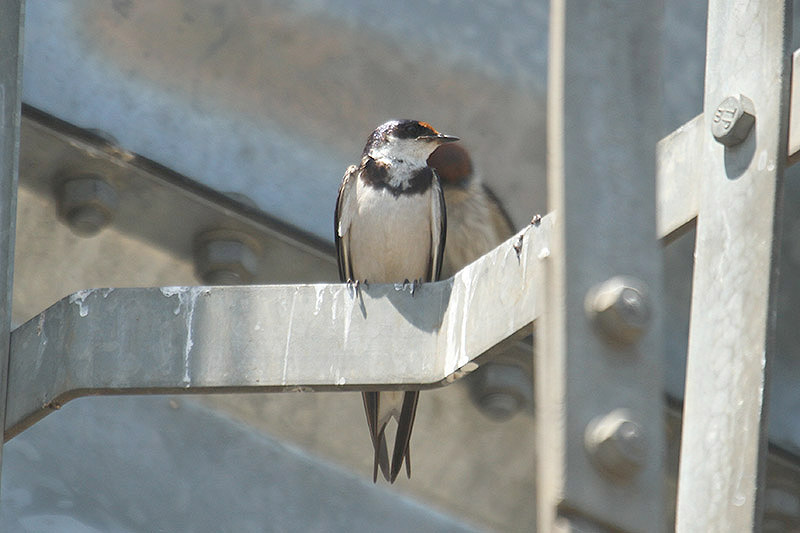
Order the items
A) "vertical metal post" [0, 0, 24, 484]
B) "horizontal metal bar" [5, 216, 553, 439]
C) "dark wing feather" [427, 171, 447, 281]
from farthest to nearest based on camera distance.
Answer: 1. "dark wing feather" [427, 171, 447, 281]
2. "vertical metal post" [0, 0, 24, 484]
3. "horizontal metal bar" [5, 216, 553, 439]

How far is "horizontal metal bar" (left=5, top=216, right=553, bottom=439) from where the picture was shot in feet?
7.42

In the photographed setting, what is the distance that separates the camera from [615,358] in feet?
4.57

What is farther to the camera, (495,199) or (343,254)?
(495,199)

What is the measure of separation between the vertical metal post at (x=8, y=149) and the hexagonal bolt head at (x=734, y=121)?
1.33 meters

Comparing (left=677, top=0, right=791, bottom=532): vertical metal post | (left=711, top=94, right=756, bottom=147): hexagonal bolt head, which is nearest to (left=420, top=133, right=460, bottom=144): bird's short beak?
(left=677, top=0, right=791, bottom=532): vertical metal post

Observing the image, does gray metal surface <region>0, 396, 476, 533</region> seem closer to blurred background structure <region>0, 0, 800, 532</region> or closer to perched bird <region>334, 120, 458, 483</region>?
blurred background structure <region>0, 0, 800, 532</region>

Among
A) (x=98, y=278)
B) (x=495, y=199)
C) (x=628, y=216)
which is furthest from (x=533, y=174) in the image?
(x=628, y=216)

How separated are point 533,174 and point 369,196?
2.36 ft

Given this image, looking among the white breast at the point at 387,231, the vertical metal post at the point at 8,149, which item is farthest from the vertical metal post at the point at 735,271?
the white breast at the point at 387,231

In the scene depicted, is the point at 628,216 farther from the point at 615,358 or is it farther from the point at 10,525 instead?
the point at 10,525

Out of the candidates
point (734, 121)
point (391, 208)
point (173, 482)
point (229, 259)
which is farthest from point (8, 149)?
point (173, 482)

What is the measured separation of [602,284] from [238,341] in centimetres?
114

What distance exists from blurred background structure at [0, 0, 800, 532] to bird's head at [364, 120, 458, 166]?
241 millimetres

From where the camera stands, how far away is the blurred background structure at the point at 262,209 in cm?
409
